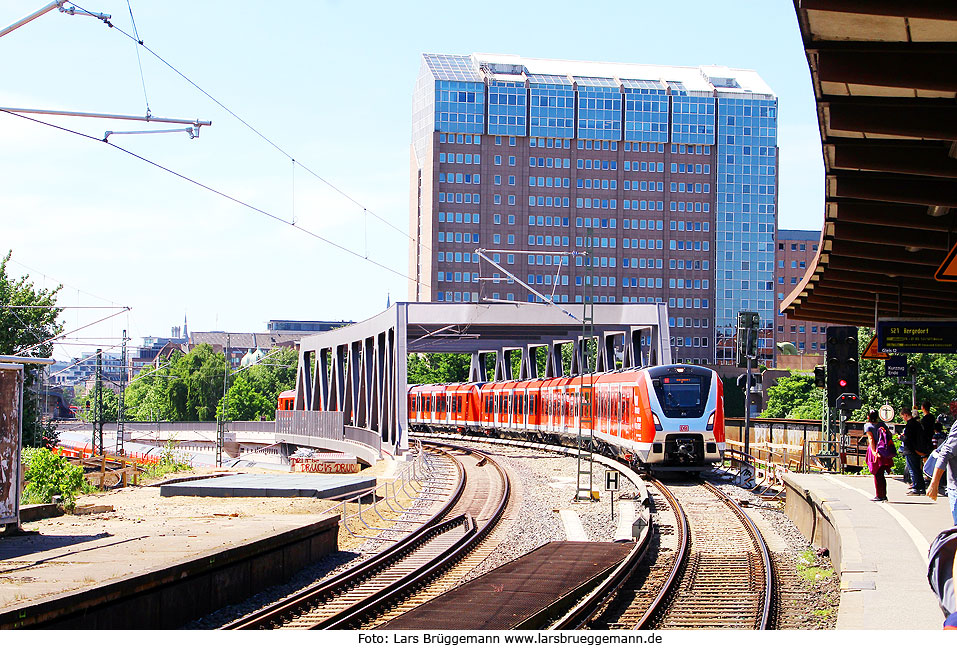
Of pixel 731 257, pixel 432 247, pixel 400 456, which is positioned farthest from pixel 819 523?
pixel 731 257

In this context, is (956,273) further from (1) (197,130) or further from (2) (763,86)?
(2) (763,86)

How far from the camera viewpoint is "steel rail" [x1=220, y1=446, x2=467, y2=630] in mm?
11312

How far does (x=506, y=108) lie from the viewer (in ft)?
394

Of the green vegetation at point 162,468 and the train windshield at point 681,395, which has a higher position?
the train windshield at point 681,395

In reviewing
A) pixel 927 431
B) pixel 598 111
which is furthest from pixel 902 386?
pixel 598 111

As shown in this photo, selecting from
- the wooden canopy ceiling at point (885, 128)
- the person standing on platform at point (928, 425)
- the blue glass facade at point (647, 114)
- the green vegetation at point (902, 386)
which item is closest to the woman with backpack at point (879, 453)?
the person standing on platform at point (928, 425)

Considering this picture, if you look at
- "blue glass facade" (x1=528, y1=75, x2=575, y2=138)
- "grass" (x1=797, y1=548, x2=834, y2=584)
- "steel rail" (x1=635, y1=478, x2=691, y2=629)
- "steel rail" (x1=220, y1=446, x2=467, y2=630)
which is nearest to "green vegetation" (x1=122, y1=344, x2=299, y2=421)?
"blue glass facade" (x1=528, y1=75, x2=575, y2=138)

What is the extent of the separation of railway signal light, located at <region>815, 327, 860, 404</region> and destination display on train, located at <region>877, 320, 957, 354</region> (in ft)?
8.77

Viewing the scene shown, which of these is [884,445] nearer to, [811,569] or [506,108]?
[811,569]

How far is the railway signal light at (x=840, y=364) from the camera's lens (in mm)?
20859

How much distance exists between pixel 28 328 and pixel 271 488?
29808 millimetres

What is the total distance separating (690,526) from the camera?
18.6m

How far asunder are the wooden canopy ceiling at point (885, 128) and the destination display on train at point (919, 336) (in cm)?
87

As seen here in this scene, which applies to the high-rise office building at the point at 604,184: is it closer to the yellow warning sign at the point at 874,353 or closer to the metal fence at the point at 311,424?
the metal fence at the point at 311,424
